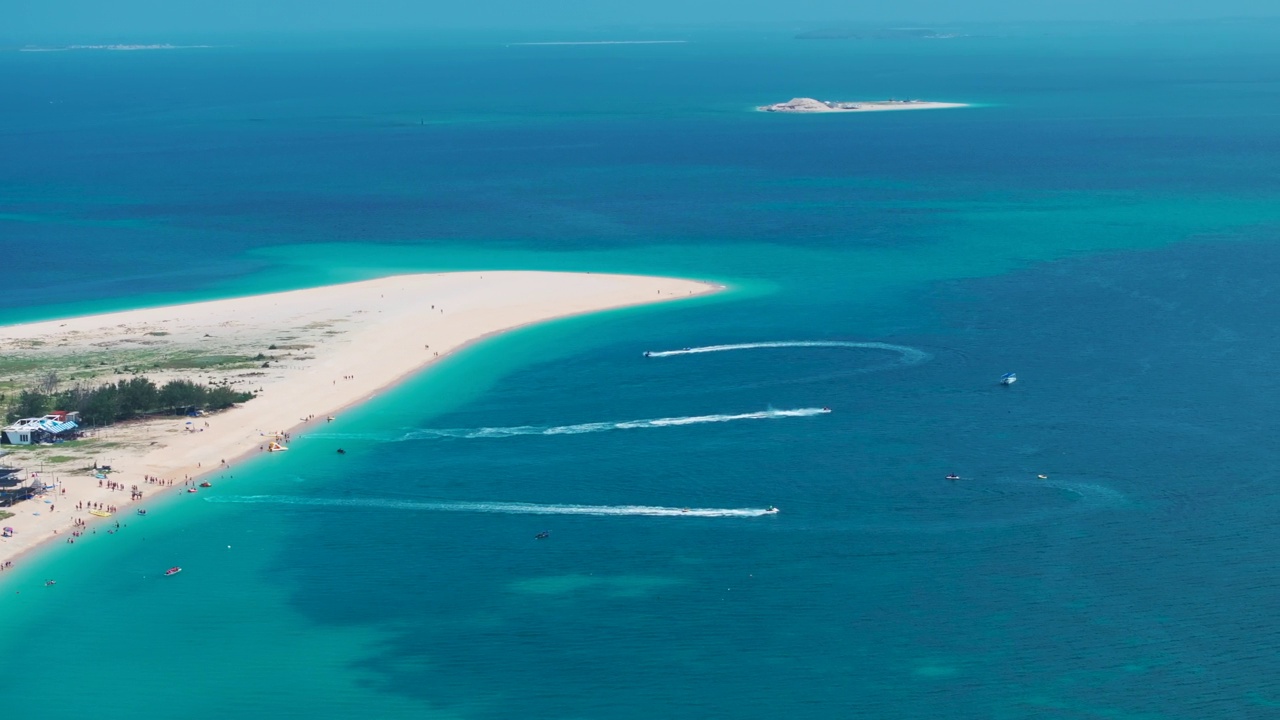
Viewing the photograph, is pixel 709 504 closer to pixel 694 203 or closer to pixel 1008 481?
pixel 1008 481

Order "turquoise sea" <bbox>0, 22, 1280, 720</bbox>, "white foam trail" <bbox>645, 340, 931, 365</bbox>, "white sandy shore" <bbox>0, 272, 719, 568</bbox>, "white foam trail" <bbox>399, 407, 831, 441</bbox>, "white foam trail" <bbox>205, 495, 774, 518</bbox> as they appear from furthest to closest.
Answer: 1. "white foam trail" <bbox>645, 340, 931, 365</bbox>
2. "white foam trail" <bbox>399, 407, 831, 441</bbox>
3. "white sandy shore" <bbox>0, 272, 719, 568</bbox>
4. "white foam trail" <bbox>205, 495, 774, 518</bbox>
5. "turquoise sea" <bbox>0, 22, 1280, 720</bbox>

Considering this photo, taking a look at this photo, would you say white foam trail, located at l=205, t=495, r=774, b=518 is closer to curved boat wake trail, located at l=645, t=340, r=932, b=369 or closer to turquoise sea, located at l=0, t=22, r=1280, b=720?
turquoise sea, located at l=0, t=22, r=1280, b=720

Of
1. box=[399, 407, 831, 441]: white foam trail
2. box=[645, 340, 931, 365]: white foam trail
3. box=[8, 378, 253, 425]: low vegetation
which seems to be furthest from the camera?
box=[645, 340, 931, 365]: white foam trail

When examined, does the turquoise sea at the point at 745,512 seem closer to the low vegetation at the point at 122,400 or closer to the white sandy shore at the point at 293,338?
the white sandy shore at the point at 293,338

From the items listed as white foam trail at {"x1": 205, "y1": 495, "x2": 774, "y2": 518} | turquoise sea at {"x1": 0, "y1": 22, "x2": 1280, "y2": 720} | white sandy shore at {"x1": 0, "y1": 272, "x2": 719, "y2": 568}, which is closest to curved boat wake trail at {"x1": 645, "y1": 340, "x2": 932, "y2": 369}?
turquoise sea at {"x1": 0, "y1": 22, "x2": 1280, "y2": 720}

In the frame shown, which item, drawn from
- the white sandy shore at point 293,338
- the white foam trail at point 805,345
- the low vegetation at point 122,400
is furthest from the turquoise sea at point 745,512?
the low vegetation at point 122,400

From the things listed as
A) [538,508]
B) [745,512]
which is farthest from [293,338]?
[745,512]
